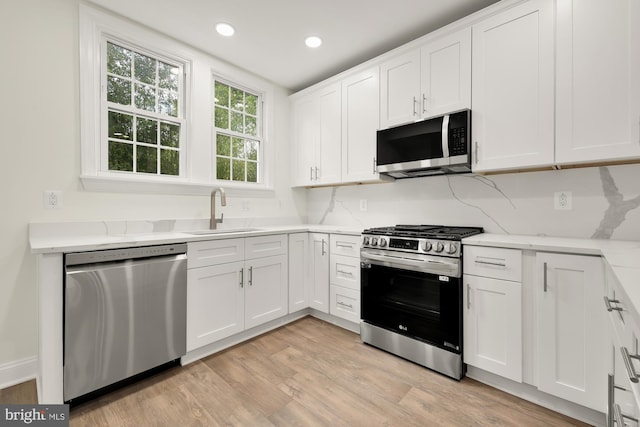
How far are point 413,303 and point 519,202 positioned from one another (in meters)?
1.13

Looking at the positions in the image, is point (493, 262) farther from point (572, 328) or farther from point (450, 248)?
point (572, 328)

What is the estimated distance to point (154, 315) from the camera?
194 cm

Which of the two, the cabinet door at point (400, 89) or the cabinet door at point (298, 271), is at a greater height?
the cabinet door at point (400, 89)

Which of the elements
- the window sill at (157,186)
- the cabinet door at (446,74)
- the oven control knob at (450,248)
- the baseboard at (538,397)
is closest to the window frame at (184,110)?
the window sill at (157,186)

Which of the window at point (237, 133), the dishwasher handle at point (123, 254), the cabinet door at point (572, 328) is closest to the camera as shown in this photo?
the cabinet door at point (572, 328)

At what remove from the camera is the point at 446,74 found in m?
2.31

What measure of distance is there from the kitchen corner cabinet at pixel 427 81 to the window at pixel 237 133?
1571 mm

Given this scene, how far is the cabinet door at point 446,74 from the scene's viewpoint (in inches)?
87.1

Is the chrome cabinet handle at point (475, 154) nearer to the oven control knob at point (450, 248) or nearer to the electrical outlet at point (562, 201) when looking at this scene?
the electrical outlet at point (562, 201)

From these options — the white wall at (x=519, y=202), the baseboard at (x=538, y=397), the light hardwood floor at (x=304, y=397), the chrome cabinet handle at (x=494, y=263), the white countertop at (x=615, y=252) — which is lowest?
the light hardwood floor at (x=304, y=397)

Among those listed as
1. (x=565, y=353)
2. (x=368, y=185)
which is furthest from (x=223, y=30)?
(x=565, y=353)

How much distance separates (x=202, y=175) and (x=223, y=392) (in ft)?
6.34

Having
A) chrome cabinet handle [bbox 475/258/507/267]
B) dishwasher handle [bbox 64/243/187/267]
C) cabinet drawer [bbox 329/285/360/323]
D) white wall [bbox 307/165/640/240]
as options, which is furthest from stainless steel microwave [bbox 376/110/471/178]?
dishwasher handle [bbox 64/243/187/267]

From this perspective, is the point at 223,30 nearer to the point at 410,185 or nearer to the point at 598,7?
the point at 410,185
